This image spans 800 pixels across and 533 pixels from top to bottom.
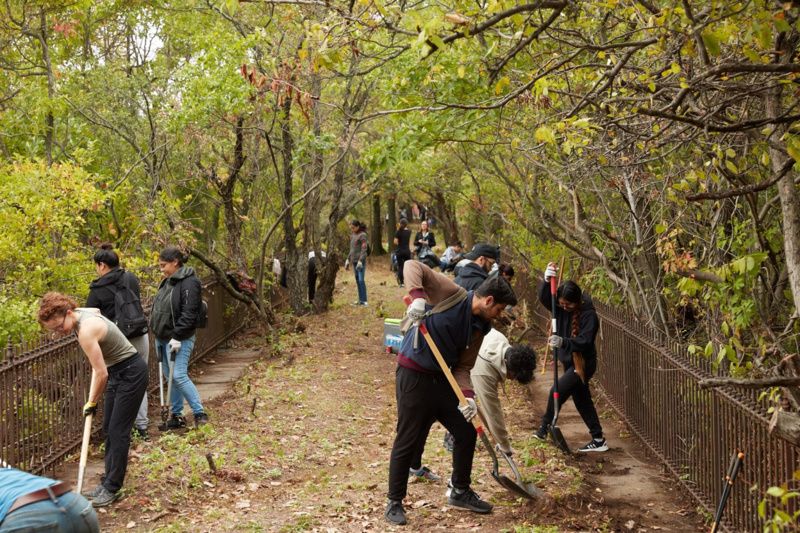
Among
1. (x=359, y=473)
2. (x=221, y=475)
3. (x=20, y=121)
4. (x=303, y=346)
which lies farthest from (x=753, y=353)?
(x=20, y=121)

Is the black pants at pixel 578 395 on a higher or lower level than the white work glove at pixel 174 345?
lower

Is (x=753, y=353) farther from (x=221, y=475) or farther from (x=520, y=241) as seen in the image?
(x=520, y=241)

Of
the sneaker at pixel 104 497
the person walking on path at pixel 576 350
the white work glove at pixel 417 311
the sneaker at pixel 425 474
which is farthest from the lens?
the person walking on path at pixel 576 350

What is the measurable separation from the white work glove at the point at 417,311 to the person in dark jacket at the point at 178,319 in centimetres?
404

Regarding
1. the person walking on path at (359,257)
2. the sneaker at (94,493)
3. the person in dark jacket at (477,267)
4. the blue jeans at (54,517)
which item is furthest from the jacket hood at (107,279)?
the person walking on path at (359,257)

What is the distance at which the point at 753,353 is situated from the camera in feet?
28.3

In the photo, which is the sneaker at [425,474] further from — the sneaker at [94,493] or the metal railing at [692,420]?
the sneaker at [94,493]

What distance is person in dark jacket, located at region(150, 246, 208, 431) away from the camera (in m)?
9.66

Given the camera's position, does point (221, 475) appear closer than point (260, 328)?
Yes

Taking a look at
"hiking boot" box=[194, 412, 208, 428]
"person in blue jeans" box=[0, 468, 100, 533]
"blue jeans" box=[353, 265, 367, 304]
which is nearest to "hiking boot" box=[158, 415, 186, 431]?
"hiking boot" box=[194, 412, 208, 428]

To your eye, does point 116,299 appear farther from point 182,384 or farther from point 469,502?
point 469,502

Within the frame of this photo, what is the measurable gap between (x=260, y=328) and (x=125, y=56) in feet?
23.7

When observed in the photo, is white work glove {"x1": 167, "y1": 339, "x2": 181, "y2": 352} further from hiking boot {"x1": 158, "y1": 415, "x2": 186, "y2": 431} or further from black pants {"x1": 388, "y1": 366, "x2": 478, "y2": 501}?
black pants {"x1": 388, "y1": 366, "x2": 478, "y2": 501}

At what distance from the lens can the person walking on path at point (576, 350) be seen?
30.3 ft
